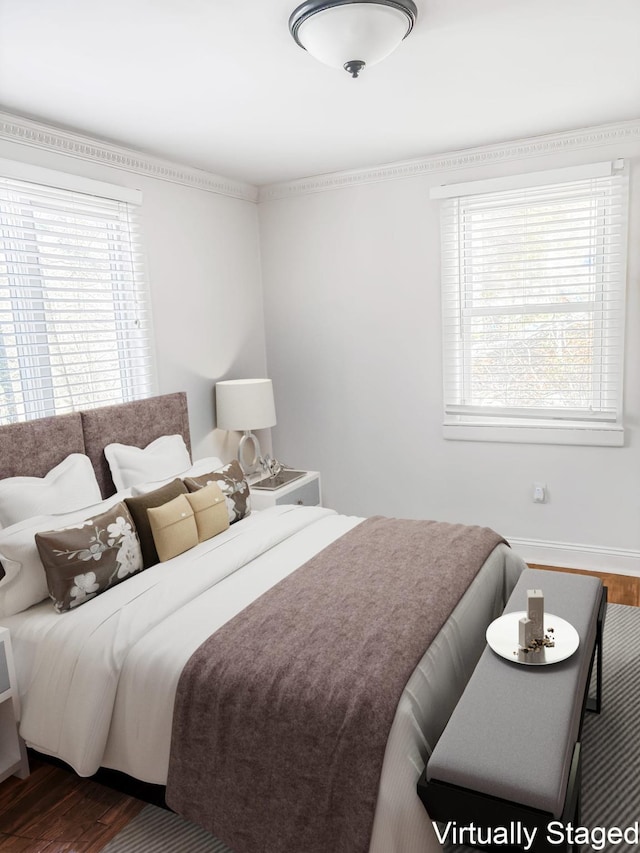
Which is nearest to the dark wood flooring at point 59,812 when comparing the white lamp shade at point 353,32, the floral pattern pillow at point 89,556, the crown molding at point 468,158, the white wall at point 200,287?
the floral pattern pillow at point 89,556

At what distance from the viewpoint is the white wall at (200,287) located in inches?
145

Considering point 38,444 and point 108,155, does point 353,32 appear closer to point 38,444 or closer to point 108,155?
point 108,155

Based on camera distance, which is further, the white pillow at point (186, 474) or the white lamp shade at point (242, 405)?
the white lamp shade at point (242, 405)

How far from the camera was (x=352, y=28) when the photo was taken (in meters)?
2.03

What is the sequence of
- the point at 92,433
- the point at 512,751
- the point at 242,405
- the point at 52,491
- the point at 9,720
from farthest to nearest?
the point at 242,405, the point at 92,433, the point at 52,491, the point at 9,720, the point at 512,751

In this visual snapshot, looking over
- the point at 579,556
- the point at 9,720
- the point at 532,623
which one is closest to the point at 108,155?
the point at 9,720

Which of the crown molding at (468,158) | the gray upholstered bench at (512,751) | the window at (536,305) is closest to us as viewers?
the gray upholstered bench at (512,751)

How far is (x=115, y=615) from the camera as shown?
229 cm

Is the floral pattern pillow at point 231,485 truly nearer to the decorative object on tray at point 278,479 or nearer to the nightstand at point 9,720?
the decorative object on tray at point 278,479

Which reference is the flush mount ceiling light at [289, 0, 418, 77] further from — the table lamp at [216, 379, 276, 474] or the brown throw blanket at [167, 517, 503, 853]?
the table lamp at [216, 379, 276, 474]

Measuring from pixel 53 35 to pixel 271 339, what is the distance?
275cm

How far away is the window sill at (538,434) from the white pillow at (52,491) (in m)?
2.27

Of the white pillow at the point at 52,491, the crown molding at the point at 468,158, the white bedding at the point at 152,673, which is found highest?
the crown molding at the point at 468,158

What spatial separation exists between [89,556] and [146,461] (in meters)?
0.91
